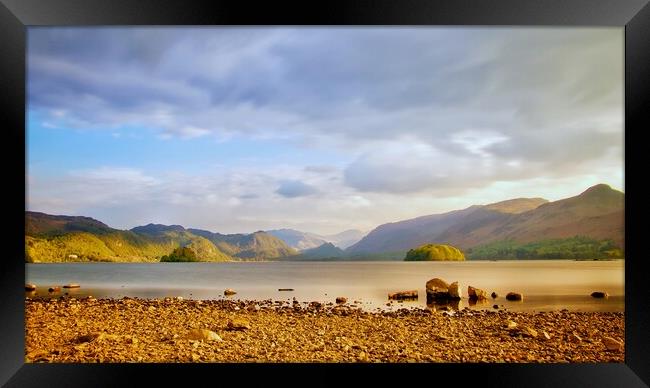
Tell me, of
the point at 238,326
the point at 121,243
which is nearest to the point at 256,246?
the point at 121,243

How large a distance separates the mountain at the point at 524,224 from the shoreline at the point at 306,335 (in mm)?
23518

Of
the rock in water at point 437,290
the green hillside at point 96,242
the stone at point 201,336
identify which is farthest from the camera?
the green hillside at point 96,242

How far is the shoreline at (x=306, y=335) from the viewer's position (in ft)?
13.2

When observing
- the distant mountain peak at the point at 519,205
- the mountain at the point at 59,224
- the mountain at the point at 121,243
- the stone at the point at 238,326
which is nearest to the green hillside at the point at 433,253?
the distant mountain peak at the point at 519,205

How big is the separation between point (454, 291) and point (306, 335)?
4837mm

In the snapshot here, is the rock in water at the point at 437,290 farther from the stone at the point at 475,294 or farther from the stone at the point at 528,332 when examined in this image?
the stone at the point at 528,332

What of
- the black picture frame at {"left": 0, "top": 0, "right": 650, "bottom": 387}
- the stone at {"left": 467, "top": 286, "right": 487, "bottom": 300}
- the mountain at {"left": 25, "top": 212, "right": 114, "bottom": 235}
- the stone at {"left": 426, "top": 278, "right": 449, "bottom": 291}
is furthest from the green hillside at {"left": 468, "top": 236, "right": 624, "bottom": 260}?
the black picture frame at {"left": 0, "top": 0, "right": 650, "bottom": 387}

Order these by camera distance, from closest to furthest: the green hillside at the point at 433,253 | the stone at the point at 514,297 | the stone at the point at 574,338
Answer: the stone at the point at 574,338, the stone at the point at 514,297, the green hillside at the point at 433,253

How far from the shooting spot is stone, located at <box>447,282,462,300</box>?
8680 millimetres

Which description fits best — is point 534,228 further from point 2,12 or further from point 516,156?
point 2,12

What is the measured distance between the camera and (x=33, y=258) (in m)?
28.5

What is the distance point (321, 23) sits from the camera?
347cm

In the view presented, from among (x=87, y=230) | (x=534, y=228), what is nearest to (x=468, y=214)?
(x=534, y=228)

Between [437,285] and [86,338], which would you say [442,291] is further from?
[86,338]
